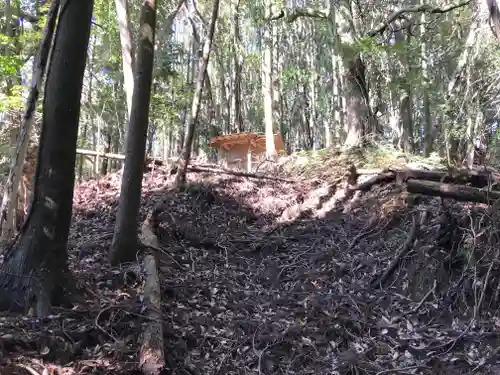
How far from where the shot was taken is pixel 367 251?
809 cm

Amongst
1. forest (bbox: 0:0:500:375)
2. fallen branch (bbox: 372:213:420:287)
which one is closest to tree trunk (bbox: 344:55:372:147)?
forest (bbox: 0:0:500:375)

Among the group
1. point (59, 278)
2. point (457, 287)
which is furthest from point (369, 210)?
point (59, 278)

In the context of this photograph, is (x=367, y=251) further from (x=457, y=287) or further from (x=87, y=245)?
(x=87, y=245)

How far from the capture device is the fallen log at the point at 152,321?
4.25m

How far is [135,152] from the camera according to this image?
6.75 metres

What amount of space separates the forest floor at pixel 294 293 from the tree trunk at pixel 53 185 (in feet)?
1.29

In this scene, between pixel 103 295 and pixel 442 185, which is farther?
pixel 442 185

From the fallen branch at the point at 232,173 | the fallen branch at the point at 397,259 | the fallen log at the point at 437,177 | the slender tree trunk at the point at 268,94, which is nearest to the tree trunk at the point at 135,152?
the fallen branch at the point at 397,259

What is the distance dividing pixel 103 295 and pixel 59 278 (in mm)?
716

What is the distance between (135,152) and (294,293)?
301 centimetres

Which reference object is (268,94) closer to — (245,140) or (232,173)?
(245,140)

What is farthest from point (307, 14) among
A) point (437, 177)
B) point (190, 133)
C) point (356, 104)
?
point (437, 177)

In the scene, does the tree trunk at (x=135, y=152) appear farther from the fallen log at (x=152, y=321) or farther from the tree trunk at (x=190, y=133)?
the tree trunk at (x=190, y=133)

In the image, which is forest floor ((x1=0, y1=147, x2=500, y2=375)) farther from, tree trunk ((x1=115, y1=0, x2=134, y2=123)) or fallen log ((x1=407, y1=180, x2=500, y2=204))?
tree trunk ((x1=115, y1=0, x2=134, y2=123))
